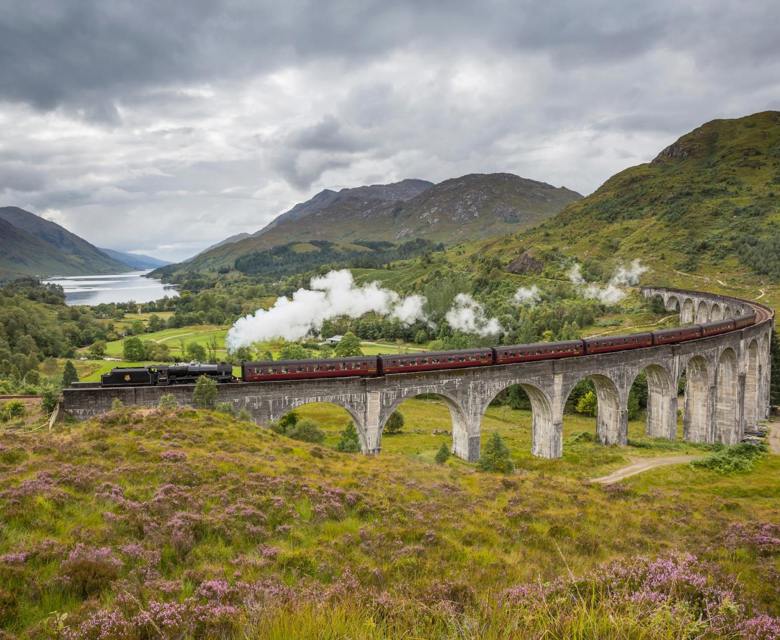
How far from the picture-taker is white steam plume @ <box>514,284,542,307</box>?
104 m

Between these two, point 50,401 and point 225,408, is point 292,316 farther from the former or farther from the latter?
point 50,401

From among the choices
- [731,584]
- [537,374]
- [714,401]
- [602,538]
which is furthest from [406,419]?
[731,584]

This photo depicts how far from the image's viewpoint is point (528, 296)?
348ft

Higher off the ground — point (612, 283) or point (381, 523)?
point (612, 283)

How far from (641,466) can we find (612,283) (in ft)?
292

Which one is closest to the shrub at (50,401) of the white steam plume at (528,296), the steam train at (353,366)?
the steam train at (353,366)

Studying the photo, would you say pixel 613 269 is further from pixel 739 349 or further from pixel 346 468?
pixel 346 468

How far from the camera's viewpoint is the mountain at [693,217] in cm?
11531

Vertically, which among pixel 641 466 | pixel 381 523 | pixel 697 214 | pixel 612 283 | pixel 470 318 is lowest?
→ pixel 641 466

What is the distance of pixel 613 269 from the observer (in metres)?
121

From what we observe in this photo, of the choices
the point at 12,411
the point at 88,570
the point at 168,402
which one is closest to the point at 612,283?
the point at 168,402

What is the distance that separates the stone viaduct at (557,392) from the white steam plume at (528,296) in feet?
159

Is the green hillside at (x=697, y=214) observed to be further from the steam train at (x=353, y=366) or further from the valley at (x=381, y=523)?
the steam train at (x=353, y=366)

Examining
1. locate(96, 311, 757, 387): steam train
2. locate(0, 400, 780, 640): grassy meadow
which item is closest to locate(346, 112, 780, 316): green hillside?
locate(96, 311, 757, 387): steam train
